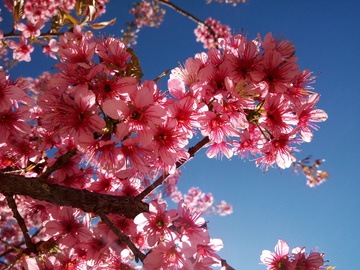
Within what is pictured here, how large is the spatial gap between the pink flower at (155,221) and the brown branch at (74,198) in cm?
13

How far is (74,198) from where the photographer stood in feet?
5.43

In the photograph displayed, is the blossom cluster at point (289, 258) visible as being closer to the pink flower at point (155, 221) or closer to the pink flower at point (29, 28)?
the pink flower at point (155, 221)

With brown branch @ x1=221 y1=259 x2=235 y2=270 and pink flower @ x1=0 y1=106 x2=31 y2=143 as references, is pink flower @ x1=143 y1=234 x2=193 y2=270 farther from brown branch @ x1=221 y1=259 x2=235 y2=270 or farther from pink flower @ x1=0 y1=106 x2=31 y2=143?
pink flower @ x1=0 y1=106 x2=31 y2=143

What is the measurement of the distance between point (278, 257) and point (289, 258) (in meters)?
0.07

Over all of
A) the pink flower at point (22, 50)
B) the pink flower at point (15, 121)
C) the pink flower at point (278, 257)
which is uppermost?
the pink flower at point (22, 50)

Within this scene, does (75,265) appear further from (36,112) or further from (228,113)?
(228,113)

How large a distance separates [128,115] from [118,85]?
6.5 inches

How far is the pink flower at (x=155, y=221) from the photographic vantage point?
58.3 inches

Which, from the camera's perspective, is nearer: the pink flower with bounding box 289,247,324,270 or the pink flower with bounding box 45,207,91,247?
the pink flower with bounding box 289,247,324,270

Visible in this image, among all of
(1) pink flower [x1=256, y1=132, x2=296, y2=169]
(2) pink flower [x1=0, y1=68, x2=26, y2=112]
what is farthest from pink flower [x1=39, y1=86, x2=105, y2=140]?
(1) pink flower [x1=256, y1=132, x2=296, y2=169]

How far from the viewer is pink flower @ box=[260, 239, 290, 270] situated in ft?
5.68

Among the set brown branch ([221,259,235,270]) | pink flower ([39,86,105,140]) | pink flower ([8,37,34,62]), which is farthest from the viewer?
pink flower ([8,37,34,62])

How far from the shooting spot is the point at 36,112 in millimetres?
2059

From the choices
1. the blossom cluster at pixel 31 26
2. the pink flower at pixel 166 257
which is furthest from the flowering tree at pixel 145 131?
the blossom cluster at pixel 31 26
